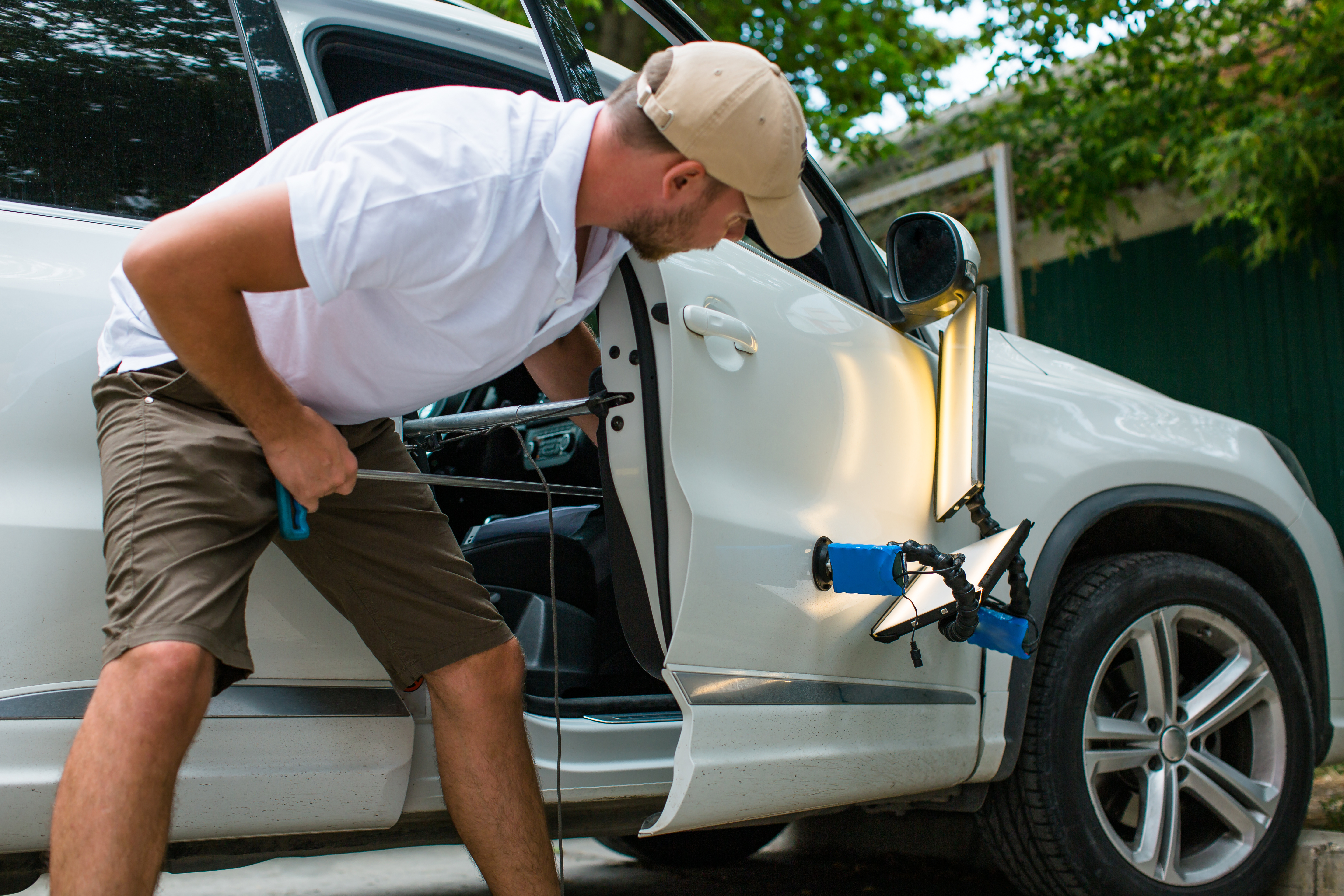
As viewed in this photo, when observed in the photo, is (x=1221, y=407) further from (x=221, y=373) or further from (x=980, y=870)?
(x=221, y=373)

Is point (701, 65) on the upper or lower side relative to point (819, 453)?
upper

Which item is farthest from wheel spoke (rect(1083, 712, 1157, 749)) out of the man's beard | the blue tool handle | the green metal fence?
the green metal fence

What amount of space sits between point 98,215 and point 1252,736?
2.78 m

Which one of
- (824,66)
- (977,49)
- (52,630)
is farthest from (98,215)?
(824,66)

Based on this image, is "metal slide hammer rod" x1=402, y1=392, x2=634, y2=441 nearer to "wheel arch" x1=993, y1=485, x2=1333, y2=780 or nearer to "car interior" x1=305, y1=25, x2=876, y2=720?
"car interior" x1=305, y1=25, x2=876, y2=720

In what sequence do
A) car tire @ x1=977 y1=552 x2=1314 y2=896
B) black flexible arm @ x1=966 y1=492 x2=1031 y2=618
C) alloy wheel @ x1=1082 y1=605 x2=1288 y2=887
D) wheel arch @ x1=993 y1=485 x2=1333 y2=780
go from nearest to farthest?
1. black flexible arm @ x1=966 y1=492 x2=1031 y2=618
2. car tire @ x1=977 y1=552 x2=1314 y2=896
3. alloy wheel @ x1=1082 y1=605 x2=1288 y2=887
4. wheel arch @ x1=993 y1=485 x2=1333 y2=780

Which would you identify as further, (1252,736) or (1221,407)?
(1221,407)

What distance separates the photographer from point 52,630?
1.44m

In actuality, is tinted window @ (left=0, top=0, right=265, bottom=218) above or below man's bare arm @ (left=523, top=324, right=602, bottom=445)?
above

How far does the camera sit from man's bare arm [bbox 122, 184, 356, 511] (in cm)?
131

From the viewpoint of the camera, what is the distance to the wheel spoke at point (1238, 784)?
2555 millimetres

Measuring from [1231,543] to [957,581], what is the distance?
1.37 m

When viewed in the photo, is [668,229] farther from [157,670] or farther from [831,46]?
[831,46]

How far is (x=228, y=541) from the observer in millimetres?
1467
